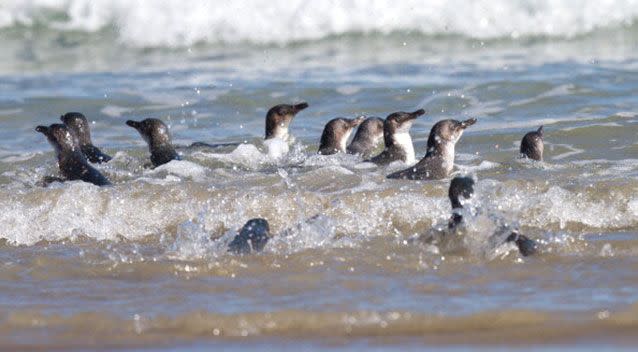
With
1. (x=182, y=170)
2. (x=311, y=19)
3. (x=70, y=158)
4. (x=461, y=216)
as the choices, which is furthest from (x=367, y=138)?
(x=311, y=19)

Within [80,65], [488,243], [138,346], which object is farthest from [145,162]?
[80,65]

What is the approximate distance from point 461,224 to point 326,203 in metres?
1.72

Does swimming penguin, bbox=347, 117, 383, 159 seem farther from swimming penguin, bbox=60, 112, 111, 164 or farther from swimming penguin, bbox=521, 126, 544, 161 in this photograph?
swimming penguin, bbox=60, 112, 111, 164

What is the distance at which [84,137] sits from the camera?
11.4 meters

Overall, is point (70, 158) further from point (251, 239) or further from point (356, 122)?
point (251, 239)

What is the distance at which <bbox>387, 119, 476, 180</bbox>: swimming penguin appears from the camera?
9367 millimetres

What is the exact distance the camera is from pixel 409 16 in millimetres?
19969

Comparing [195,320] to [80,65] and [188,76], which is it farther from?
[80,65]

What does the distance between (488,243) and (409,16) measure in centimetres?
1344

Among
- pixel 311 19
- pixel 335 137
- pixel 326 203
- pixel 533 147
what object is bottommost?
pixel 326 203

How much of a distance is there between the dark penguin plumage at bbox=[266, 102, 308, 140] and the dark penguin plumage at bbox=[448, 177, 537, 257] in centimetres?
424

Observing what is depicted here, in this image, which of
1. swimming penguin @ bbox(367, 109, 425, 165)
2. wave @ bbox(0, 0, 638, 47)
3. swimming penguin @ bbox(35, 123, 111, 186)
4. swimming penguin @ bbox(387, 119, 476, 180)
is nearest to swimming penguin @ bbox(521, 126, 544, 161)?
swimming penguin @ bbox(387, 119, 476, 180)

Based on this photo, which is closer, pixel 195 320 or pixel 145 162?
pixel 195 320

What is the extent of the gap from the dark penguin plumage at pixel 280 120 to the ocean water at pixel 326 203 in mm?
171
